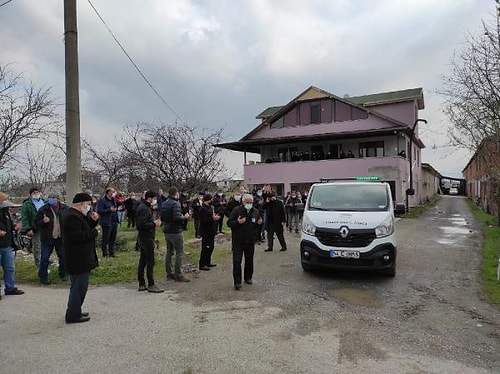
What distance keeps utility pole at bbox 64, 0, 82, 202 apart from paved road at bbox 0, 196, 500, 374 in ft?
7.10

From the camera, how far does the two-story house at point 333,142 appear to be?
82.4ft

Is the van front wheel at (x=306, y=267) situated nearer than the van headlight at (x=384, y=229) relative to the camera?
No

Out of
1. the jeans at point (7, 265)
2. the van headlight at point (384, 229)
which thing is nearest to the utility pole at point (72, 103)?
the jeans at point (7, 265)

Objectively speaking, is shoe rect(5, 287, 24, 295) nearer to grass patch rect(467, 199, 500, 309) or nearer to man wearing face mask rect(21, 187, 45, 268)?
man wearing face mask rect(21, 187, 45, 268)

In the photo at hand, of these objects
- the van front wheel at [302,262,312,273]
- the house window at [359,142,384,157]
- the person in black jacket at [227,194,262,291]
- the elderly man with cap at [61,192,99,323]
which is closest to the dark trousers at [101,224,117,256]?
the person in black jacket at [227,194,262,291]

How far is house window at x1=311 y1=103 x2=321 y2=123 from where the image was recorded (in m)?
29.2

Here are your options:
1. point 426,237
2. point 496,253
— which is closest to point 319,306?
point 496,253

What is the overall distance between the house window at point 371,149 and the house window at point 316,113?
12.6 ft

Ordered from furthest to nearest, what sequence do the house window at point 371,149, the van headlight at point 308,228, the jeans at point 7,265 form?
the house window at point 371,149 → the van headlight at point 308,228 → the jeans at point 7,265

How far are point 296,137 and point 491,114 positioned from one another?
14.8 metres

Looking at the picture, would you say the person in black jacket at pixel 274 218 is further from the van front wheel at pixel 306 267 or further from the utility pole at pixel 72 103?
the utility pole at pixel 72 103

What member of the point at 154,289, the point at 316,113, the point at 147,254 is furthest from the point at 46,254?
the point at 316,113

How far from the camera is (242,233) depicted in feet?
23.5

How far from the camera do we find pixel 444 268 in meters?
8.88
